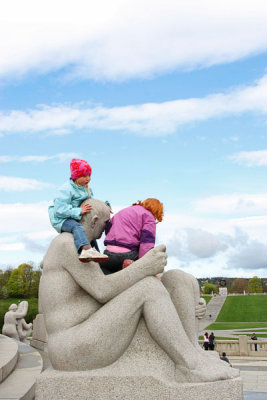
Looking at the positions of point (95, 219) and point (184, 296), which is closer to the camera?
point (184, 296)

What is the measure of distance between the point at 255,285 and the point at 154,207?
422ft

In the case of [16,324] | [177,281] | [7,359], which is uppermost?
[177,281]

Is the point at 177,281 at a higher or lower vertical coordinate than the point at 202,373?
higher

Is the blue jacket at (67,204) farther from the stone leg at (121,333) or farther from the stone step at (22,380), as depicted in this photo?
the stone step at (22,380)

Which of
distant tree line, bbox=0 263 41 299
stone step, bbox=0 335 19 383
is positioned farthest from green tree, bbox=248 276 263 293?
stone step, bbox=0 335 19 383

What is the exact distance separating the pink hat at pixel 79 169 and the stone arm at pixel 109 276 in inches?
42.3

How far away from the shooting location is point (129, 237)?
16.9ft

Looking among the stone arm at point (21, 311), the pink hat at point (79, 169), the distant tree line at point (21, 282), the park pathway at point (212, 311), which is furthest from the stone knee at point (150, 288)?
the distant tree line at point (21, 282)

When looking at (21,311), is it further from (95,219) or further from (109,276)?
(109,276)

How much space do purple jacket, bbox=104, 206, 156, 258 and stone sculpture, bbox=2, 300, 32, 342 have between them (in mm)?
11319

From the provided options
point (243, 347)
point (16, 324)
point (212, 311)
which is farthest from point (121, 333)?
point (212, 311)

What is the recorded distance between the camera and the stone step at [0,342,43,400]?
5.90 m

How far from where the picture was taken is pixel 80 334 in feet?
15.1

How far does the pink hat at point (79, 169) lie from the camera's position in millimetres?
5145
